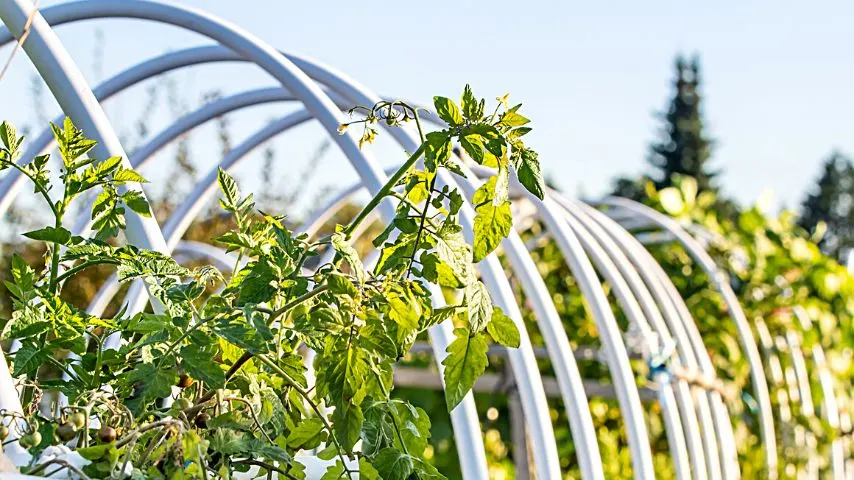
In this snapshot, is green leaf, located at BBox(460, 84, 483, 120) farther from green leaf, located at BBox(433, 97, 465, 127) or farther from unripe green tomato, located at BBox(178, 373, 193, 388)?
unripe green tomato, located at BBox(178, 373, 193, 388)

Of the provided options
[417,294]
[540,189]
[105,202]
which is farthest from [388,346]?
[105,202]

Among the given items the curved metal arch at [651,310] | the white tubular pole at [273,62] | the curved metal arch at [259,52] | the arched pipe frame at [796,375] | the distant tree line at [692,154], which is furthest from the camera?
the distant tree line at [692,154]

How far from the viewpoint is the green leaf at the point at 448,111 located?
0.76 m

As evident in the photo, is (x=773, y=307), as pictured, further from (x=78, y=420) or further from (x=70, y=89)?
(x=78, y=420)

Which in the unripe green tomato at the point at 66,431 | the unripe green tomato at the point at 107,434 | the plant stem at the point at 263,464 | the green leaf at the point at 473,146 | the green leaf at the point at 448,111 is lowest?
the unripe green tomato at the point at 66,431

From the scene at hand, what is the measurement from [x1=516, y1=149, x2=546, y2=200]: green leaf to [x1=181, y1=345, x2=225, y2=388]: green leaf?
0.25 meters

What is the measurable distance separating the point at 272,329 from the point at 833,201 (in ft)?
130

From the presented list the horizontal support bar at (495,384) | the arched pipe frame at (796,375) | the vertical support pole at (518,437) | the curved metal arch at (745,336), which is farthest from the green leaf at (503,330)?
the arched pipe frame at (796,375)

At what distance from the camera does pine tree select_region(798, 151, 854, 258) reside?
3738cm

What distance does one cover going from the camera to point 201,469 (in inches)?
24.5

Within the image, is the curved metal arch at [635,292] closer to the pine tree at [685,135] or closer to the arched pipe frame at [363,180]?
the arched pipe frame at [363,180]

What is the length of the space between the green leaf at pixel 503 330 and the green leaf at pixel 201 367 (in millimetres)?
206

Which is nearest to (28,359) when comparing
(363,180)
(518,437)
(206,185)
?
(363,180)

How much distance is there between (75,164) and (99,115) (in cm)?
16
